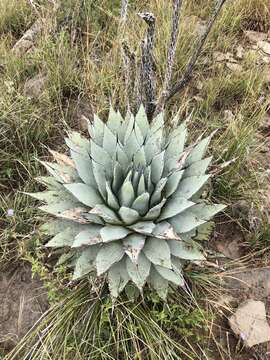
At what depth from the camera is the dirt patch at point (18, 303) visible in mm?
2305

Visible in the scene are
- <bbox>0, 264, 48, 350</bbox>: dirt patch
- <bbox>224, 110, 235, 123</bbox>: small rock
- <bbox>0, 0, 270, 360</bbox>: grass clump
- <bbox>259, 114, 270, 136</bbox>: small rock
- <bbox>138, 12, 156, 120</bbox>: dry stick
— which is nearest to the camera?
<bbox>0, 0, 270, 360</bbox>: grass clump

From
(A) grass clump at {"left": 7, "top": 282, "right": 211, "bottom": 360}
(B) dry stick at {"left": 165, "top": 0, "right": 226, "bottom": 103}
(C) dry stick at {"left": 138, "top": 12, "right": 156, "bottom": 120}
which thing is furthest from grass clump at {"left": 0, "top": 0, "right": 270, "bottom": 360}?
(C) dry stick at {"left": 138, "top": 12, "right": 156, "bottom": 120}

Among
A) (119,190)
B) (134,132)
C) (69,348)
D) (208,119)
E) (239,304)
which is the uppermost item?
(134,132)

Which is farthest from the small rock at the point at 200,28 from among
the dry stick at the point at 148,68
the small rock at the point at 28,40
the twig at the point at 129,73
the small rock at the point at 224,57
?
the small rock at the point at 28,40

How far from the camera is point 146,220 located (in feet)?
6.82

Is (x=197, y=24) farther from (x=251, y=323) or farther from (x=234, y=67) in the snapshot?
(x=251, y=323)

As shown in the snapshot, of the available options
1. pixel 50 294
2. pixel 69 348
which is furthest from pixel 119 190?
pixel 69 348

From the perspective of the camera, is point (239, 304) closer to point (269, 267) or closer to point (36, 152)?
point (269, 267)

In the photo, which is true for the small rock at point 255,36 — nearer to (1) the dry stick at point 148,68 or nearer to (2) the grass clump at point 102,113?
(2) the grass clump at point 102,113

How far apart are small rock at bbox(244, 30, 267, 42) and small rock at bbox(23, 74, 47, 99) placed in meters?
1.58

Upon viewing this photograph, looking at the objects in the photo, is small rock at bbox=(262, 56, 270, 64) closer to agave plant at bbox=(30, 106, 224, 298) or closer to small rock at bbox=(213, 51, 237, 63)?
small rock at bbox=(213, 51, 237, 63)

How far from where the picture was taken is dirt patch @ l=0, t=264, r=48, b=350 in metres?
2.30

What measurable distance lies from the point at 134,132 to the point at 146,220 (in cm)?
41

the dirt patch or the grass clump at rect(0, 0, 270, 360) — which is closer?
the grass clump at rect(0, 0, 270, 360)
